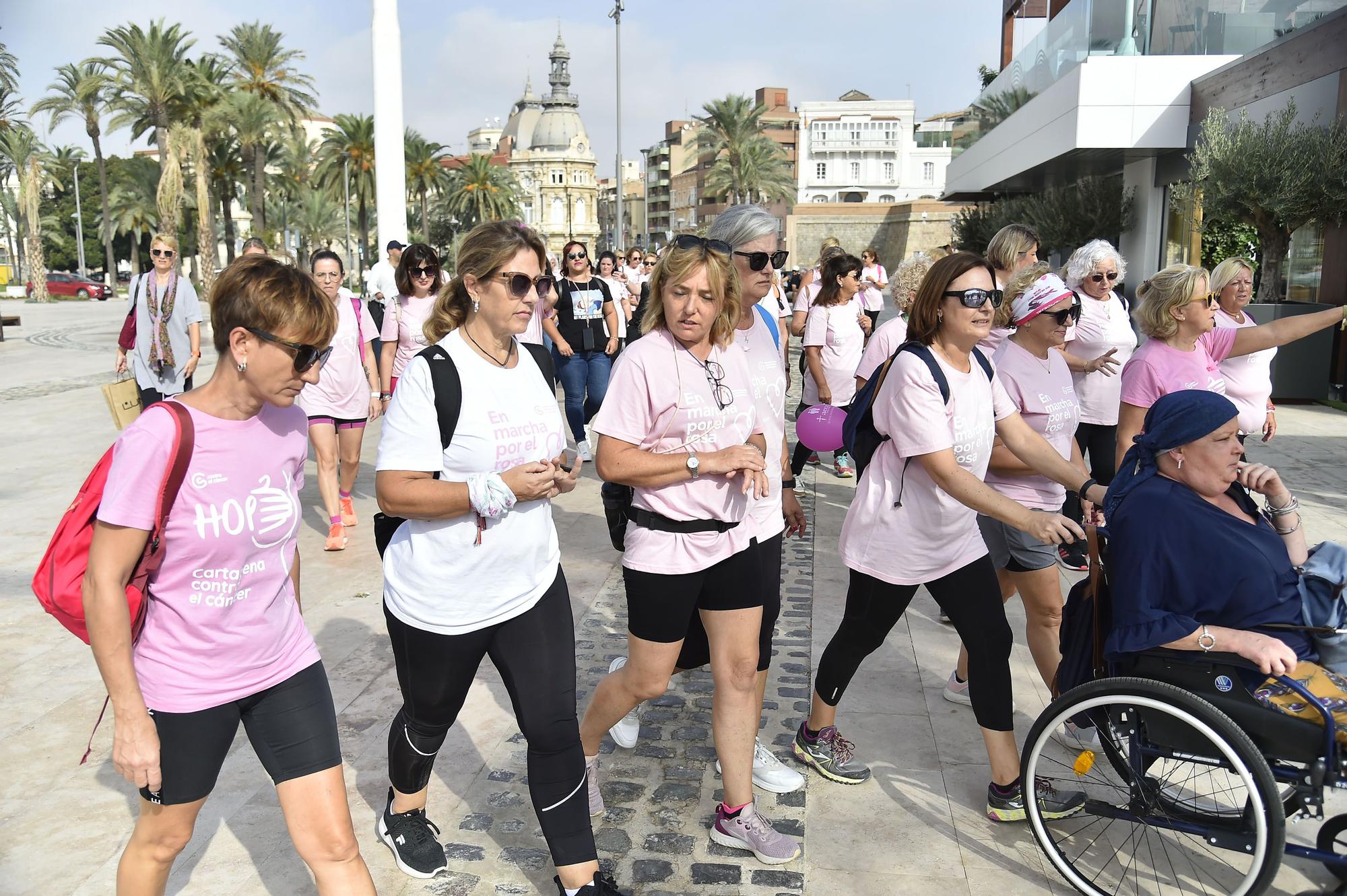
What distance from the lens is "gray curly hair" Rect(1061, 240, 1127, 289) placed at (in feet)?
19.2

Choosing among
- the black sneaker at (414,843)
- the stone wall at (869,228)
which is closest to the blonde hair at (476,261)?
the black sneaker at (414,843)

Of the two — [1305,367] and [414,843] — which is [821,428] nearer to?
[414,843]

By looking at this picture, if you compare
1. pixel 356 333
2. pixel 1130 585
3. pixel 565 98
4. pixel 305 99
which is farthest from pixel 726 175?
pixel 565 98

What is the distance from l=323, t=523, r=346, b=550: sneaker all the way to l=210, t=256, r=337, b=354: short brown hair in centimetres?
476

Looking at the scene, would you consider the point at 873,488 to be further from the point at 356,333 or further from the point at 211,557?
the point at 356,333

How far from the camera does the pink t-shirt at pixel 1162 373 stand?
4797 mm

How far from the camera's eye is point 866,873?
3293 millimetres

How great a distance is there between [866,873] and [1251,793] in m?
1.15

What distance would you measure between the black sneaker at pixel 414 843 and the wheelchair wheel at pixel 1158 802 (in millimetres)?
1859

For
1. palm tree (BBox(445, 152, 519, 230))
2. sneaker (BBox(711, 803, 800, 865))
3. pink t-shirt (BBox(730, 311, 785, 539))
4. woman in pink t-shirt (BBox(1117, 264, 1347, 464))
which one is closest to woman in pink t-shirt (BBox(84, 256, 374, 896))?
sneaker (BBox(711, 803, 800, 865))

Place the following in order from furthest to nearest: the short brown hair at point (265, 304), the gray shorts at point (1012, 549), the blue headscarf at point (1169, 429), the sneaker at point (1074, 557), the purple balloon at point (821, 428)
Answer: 1. the purple balloon at point (821, 428)
2. the sneaker at point (1074, 557)
3. the gray shorts at point (1012, 549)
4. the blue headscarf at point (1169, 429)
5. the short brown hair at point (265, 304)

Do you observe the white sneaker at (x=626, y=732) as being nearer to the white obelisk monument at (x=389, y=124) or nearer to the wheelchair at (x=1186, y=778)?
the wheelchair at (x=1186, y=778)

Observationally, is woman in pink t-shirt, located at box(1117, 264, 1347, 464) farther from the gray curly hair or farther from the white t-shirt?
the white t-shirt

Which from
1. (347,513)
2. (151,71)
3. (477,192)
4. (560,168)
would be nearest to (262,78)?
(151,71)
